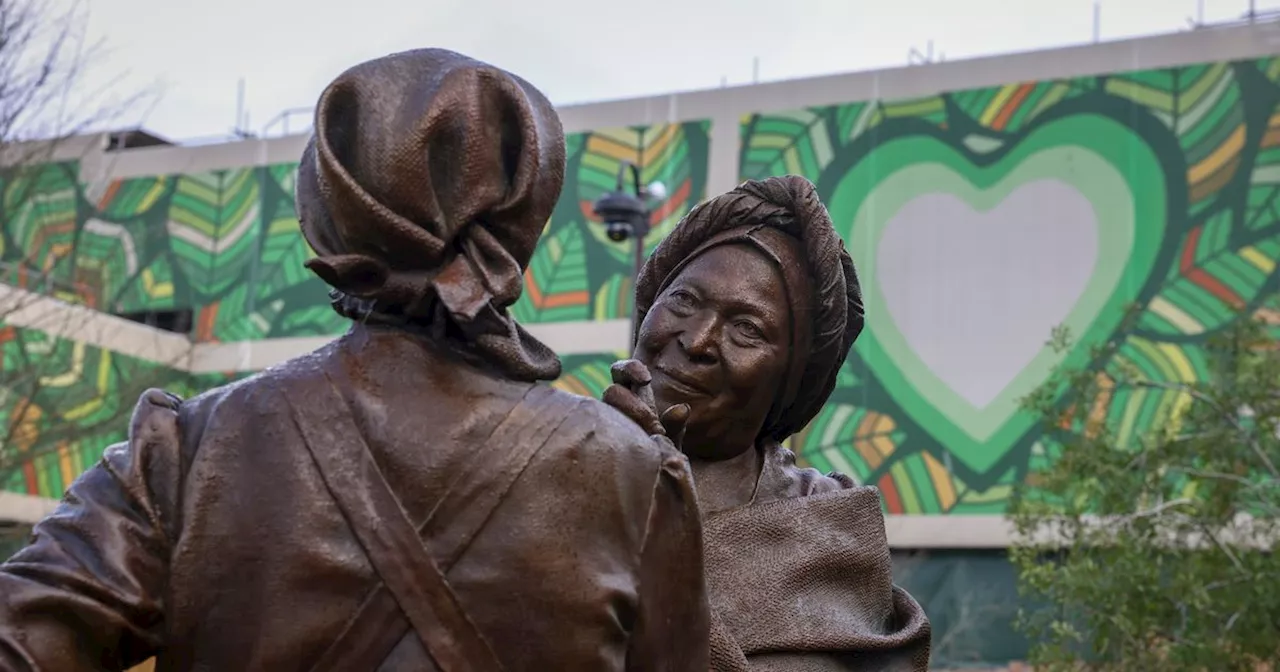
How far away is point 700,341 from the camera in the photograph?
4.37 metres

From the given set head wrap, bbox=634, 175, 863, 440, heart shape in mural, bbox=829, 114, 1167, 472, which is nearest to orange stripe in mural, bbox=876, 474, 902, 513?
heart shape in mural, bbox=829, 114, 1167, 472

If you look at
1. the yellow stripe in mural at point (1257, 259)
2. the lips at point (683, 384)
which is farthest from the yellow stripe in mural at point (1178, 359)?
the lips at point (683, 384)

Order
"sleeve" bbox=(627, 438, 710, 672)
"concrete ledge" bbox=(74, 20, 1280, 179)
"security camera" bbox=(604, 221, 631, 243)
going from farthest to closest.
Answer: "concrete ledge" bbox=(74, 20, 1280, 179) → "security camera" bbox=(604, 221, 631, 243) → "sleeve" bbox=(627, 438, 710, 672)

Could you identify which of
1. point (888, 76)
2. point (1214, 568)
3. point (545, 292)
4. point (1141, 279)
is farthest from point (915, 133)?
point (1214, 568)

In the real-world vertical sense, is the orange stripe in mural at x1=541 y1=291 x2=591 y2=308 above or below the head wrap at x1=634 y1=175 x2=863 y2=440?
below

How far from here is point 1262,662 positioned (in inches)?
610

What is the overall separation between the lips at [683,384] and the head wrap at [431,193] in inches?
63.1

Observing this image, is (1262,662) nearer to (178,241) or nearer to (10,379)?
(10,379)

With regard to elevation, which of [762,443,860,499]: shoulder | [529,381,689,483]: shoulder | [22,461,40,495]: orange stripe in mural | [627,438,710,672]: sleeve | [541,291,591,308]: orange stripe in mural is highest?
[529,381,689,483]: shoulder

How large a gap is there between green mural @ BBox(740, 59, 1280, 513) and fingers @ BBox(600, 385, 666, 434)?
2455 centimetres

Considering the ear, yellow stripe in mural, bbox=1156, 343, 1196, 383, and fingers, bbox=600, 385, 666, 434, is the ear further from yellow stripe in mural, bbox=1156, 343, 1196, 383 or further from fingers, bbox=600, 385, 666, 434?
yellow stripe in mural, bbox=1156, 343, 1196, 383

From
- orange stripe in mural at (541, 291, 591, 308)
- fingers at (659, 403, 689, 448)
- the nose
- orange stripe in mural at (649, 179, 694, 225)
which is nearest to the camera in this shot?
fingers at (659, 403, 689, 448)

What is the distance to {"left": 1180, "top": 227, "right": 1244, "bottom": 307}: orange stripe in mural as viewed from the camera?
27469 mm

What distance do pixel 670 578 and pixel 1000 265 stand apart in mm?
25821
